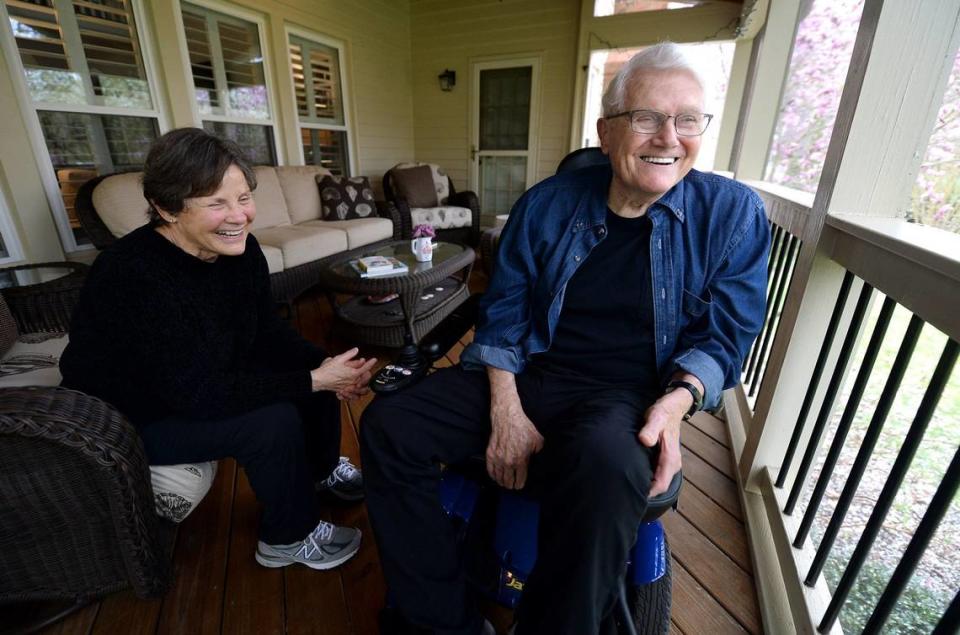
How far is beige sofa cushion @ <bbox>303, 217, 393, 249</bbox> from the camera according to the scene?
12.5 ft

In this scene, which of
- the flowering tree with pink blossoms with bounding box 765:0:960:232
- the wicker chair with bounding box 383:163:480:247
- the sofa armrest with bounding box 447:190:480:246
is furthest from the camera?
the sofa armrest with bounding box 447:190:480:246

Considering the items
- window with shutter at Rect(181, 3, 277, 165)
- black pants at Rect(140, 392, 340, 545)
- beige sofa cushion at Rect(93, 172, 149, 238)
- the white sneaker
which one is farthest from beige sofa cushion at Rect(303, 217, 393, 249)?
the white sneaker

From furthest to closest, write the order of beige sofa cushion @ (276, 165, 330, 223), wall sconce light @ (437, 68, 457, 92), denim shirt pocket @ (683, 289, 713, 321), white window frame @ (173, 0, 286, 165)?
wall sconce light @ (437, 68, 457, 92) → beige sofa cushion @ (276, 165, 330, 223) → white window frame @ (173, 0, 286, 165) → denim shirt pocket @ (683, 289, 713, 321)

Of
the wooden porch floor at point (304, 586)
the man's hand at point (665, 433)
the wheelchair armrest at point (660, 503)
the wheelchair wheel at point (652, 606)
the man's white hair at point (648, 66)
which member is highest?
the man's white hair at point (648, 66)

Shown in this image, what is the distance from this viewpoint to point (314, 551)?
1.28 metres

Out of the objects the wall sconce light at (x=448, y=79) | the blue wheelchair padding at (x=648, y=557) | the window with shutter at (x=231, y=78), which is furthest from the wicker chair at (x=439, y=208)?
the blue wheelchair padding at (x=648, y=557)

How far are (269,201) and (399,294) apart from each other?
7.02 feet

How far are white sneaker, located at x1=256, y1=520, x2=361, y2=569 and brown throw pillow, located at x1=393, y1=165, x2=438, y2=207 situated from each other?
401 cm

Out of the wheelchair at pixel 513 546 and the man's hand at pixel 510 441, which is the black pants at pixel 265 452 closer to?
the wheelchair at pixel 513 546

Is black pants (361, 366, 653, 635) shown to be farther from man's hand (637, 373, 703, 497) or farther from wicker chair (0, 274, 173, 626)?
wicker chair (0, 274, 173, 626)

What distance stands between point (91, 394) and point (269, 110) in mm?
4060

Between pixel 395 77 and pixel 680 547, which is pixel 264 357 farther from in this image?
pixel 395 77

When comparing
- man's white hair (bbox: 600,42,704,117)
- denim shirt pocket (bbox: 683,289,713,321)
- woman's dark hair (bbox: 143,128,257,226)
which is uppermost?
man's white hair (bbox: 600,42,704,117)

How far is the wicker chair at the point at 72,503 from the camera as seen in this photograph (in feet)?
2.90
